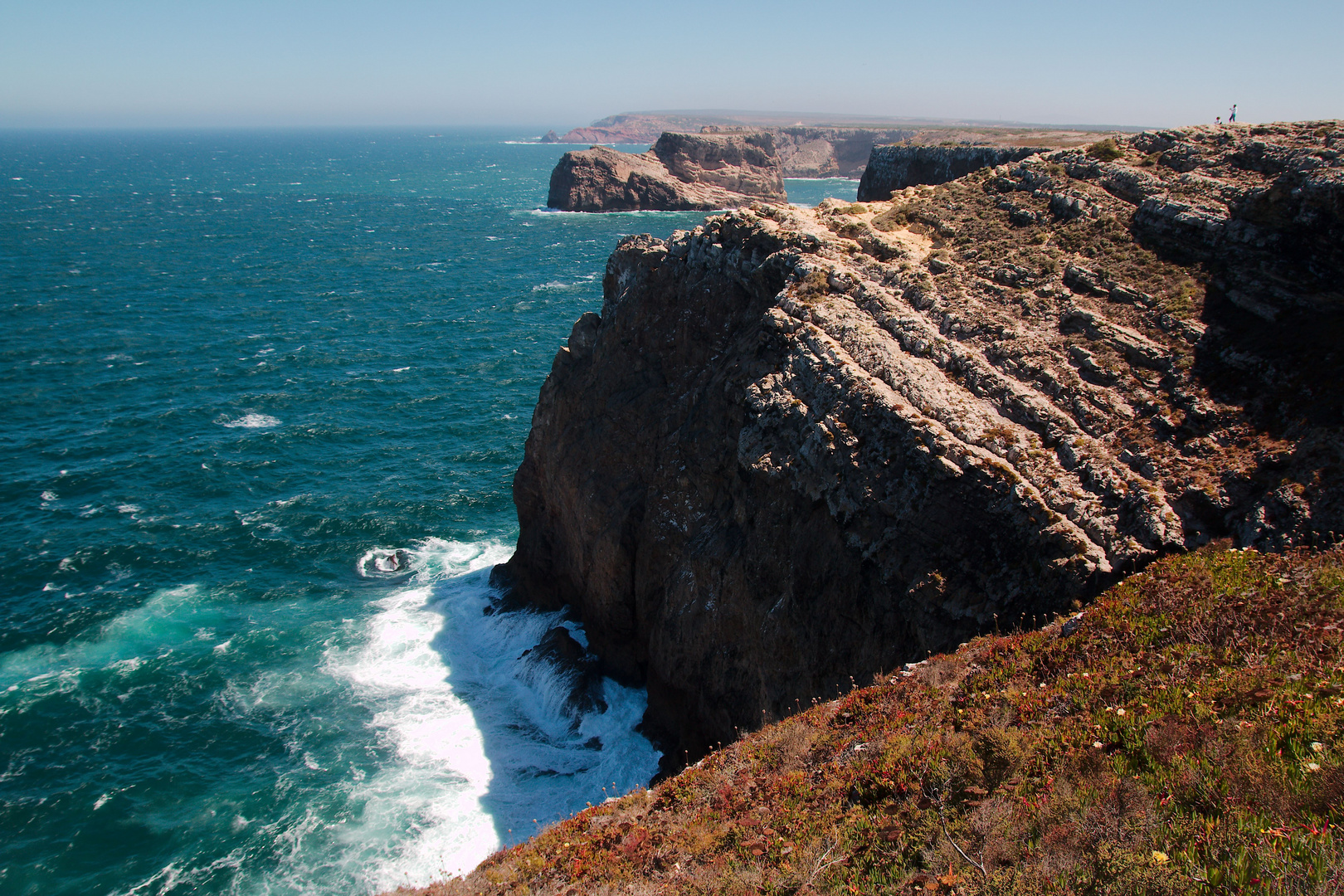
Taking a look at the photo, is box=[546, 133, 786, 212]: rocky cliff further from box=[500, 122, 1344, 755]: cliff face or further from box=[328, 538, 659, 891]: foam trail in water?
box=[500, 122, 1344, 755]: cliff face

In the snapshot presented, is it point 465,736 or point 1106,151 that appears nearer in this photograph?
point 1106,151

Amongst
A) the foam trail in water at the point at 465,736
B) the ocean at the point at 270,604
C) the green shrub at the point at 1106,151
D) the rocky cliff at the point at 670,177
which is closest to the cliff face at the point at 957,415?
the green shrub at the point at 1106,151

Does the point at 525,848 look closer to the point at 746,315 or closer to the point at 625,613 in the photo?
the point at 625,613

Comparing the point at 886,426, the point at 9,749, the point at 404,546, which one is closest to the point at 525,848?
the point at 886,426

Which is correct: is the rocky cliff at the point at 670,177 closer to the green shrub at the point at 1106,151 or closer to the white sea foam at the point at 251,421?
the white sea foam at the point at 251,421

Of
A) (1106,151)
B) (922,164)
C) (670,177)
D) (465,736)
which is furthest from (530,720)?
(670,177)

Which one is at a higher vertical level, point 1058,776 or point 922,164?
point 922,164

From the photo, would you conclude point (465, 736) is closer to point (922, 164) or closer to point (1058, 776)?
point (1058, 776)
